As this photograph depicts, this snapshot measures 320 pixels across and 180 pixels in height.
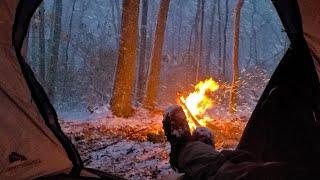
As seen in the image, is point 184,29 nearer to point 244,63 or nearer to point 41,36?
point 244,63

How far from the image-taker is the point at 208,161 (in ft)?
9.88

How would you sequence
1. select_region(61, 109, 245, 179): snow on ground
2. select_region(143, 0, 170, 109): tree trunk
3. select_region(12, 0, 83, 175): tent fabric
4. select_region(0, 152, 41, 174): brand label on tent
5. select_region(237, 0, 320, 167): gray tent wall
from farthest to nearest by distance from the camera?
select_region(143, 0, 170, 109): tree trunk → select_region(61, 109, 245, 179): snow on ground → select_region(12, 0, 83, 175): tent fabric → select_region(237, 0, 320, 167): gray tent wall → select_region(0, 152, 41, 174): brand label on tent

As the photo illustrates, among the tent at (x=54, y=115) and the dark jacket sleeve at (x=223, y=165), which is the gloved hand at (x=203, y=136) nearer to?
the dark jacket sleeve at (x=223, y=165)

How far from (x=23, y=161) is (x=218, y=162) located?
4.83 ft

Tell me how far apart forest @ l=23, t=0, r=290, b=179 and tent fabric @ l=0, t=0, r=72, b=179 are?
2564 mm

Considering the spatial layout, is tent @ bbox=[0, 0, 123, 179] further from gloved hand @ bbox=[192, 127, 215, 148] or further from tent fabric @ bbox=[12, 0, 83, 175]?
gloved hand @ bbox=[192, 127, 215, 148]

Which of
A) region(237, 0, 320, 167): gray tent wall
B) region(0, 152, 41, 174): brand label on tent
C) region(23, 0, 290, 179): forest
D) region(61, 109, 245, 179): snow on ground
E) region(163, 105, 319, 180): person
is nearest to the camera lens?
region(163, 105, 319, 180): person

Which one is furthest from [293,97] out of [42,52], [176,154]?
[42,52]

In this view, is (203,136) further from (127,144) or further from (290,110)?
(127,144)

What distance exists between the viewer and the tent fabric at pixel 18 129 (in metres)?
3.17

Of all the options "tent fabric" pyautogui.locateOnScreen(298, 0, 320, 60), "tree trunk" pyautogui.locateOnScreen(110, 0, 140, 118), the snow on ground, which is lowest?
the snow on ground

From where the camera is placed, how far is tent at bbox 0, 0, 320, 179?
10.4 feet

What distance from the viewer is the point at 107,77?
24094 mm

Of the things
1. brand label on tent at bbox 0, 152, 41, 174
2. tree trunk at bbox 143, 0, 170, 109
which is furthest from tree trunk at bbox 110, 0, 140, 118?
brand label on tent at bbox 0, 152, 41, 174
